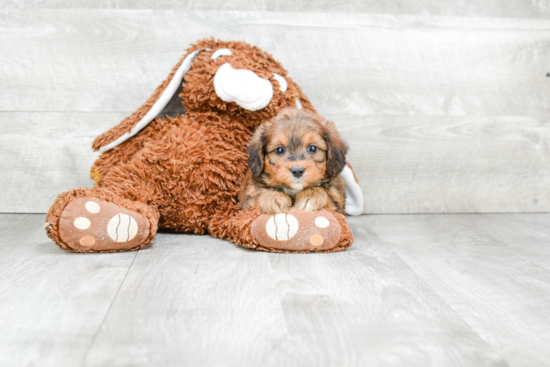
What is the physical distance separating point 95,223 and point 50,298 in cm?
38

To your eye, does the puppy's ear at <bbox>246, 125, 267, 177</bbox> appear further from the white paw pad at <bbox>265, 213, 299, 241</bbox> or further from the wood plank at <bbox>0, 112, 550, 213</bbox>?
the wood plank at <bbox>0, 112, 550, 213</bbox>

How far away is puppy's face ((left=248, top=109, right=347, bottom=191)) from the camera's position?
1.70 m

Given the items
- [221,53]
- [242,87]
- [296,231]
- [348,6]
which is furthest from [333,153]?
[348,6]

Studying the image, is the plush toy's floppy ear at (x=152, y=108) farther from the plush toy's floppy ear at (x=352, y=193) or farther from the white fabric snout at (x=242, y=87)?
the plush toy's floppy ear at (x=352, y=193)

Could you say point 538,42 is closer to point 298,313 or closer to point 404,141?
point 404,141

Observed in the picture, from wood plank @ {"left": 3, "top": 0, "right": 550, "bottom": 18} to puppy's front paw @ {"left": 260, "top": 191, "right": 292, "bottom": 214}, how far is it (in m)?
1.11

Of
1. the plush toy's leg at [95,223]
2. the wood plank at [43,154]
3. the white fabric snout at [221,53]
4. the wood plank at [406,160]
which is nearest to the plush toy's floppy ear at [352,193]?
the wood plank at [406,160]

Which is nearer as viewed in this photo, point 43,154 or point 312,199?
point 312,199

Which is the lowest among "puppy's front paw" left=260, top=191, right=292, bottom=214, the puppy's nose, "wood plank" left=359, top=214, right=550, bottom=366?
"wood plank" left=359, top=214, right=550, bottom=366

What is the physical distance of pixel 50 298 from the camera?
4.20 ft

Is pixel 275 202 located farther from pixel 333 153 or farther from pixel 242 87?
pixel 242 87

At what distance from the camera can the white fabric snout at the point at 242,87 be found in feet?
6.08

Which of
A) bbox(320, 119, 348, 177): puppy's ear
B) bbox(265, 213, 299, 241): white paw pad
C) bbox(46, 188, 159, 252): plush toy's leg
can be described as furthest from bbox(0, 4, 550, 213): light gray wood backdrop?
bbox(265, 213, 299, 241): white paw pad

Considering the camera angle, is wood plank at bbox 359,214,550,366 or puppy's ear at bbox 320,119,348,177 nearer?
wood plank at bbox 359,214,550,366
